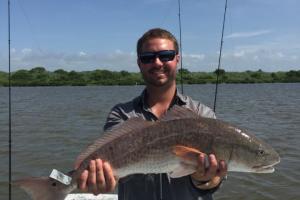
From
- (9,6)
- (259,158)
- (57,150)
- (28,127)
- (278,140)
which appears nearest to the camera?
(259,158)

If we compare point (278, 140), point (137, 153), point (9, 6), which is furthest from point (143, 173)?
point (278, 140)

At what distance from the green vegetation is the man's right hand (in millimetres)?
86870

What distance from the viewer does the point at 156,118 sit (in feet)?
13.6

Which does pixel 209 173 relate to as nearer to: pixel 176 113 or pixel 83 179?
pixel 176 113

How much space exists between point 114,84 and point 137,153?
90002 mm

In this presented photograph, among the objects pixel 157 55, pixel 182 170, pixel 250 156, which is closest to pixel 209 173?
pixel 182 170

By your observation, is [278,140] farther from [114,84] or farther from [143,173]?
[114,84]

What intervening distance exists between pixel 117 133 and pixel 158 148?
0.40 m

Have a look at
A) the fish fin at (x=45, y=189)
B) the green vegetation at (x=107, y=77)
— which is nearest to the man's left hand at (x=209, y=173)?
the fish fin at (x=45, y=189)

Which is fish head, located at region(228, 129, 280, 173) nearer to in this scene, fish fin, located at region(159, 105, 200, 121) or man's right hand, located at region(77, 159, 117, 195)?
fish fin, located at region(159, 105, 200, 121)

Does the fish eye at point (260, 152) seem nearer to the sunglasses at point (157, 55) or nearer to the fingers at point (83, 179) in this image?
the sunglasses at point (157, 55)

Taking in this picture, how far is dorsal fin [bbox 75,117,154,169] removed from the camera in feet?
12.4

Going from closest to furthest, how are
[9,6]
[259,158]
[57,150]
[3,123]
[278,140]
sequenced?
[259,158] → [9,6] → [57,150] → [278,140] → [3,123]

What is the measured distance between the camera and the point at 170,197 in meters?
3.95
